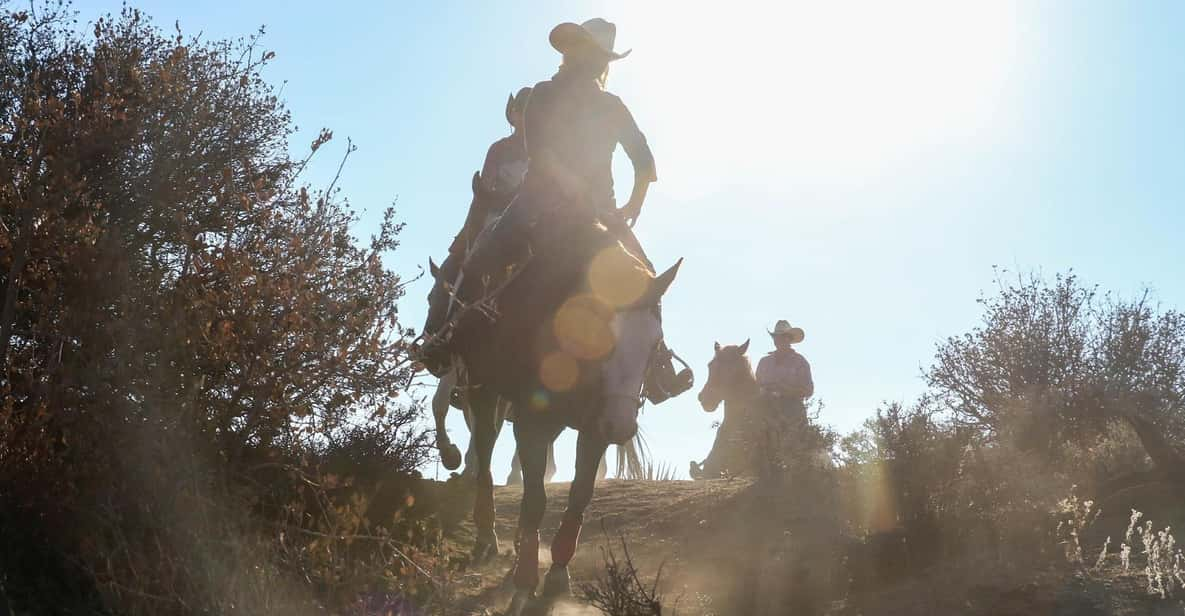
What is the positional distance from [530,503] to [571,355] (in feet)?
3.02

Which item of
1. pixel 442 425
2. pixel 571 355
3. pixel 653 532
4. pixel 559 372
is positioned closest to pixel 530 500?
pixel 559 372


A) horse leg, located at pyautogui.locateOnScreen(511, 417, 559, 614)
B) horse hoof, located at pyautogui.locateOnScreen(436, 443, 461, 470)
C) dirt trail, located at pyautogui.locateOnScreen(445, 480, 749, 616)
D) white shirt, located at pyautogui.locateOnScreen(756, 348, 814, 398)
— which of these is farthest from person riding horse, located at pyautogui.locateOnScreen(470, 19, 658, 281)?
white shirt, located at pyautogui.locateOnScreen(756, 348, 814, 398)

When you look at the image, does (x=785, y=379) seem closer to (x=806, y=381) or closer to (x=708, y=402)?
(x=806, y=381)

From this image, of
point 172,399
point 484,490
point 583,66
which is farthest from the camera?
point 484,490

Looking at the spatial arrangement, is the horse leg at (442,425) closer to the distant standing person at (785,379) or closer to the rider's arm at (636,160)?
the rider's arm at (636,160)

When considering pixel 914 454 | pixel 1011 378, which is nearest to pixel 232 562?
pixel 914 454

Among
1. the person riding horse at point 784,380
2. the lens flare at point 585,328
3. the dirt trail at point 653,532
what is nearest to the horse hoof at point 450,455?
the dirt trail at point 653,532

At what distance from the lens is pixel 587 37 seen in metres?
7.45

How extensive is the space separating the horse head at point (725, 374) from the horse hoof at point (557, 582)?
928 centimetres

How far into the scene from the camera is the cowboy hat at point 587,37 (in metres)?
7.46

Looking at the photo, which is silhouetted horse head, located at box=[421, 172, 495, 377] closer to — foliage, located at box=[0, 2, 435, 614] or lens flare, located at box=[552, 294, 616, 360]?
lens flare, located at box=[552, 294, 616, 360]

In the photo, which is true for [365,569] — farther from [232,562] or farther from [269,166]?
[269,166]

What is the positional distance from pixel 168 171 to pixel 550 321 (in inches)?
107

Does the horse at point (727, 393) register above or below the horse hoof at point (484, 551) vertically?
above
